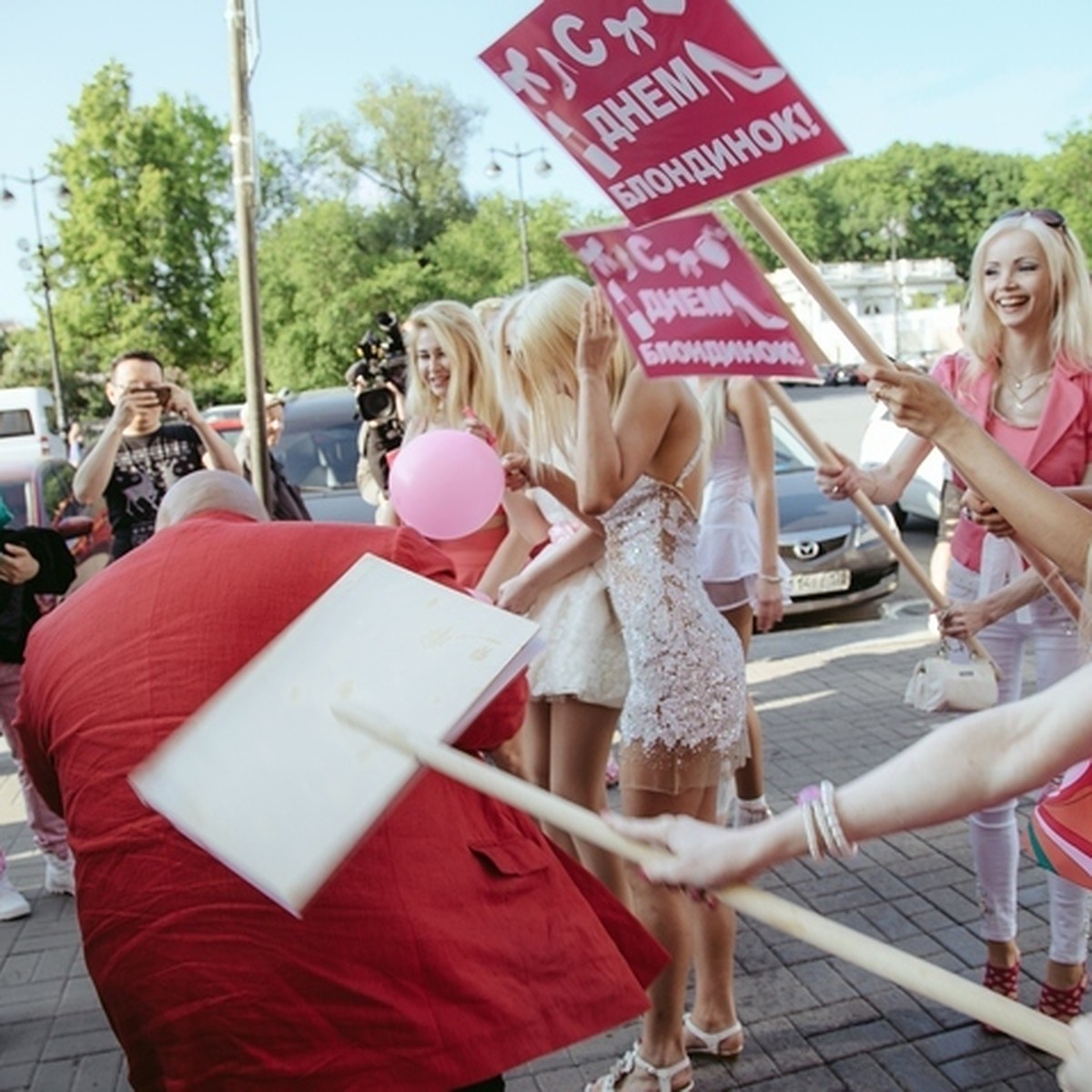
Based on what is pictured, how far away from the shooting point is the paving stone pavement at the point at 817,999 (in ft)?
9.33

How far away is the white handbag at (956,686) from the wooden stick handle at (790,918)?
151 cm

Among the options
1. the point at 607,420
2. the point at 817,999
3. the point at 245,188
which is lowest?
the point at 817,999

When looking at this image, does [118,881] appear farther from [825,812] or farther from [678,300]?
[678,300]

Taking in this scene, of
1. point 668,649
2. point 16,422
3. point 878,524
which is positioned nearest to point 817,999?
point 668,649

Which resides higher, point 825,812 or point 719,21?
point 719,21

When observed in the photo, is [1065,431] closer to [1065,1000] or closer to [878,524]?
[878,524]

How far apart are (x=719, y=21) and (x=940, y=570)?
1935 mm

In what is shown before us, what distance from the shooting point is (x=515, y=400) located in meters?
3.14

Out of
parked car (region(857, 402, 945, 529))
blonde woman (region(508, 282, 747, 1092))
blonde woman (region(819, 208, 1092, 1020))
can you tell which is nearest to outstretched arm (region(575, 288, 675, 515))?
blonde woman (region(508, 282, 747, 1092))

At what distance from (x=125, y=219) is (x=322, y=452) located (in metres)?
25.2

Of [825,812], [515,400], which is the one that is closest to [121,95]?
[515,400]

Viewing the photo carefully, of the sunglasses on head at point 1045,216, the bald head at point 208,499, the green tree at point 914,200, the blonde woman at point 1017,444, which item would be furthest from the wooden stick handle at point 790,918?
the green tree at point 914,200

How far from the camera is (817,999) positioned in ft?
10.4

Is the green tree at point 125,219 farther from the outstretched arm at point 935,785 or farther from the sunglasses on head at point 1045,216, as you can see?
the outstretched arm at point 935,785
